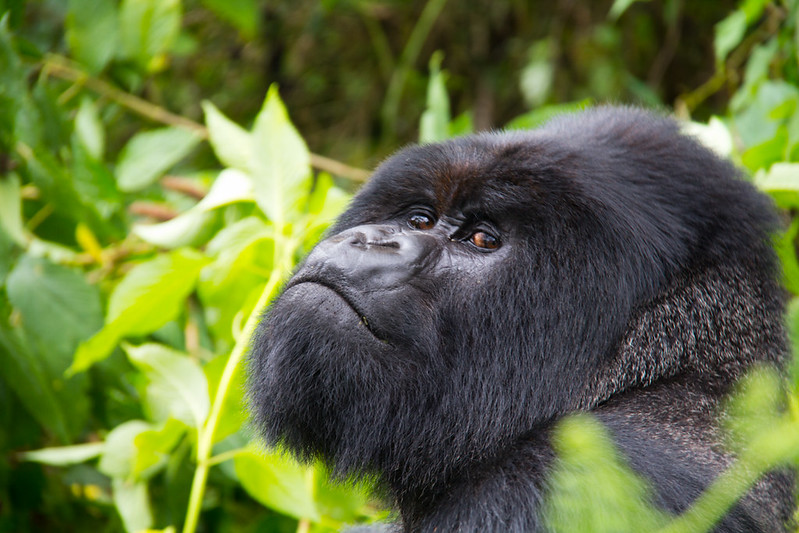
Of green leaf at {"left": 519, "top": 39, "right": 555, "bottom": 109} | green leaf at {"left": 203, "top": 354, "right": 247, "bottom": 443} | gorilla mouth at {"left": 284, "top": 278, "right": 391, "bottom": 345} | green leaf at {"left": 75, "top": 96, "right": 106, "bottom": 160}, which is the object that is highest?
green leaf at {"left": 519, "top": 39, "right": 555, "bottom": 109}

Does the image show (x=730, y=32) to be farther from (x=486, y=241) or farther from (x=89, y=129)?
(x=89, y=129)

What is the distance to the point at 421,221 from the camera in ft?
5.78

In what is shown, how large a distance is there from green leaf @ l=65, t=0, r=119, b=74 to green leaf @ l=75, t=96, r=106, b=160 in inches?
5.6

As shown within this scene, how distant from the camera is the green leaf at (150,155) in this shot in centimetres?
278

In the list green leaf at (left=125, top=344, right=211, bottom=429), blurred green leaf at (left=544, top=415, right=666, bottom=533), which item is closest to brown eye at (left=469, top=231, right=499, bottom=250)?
blurred green leaf at (left=544, top=415, right=666, bottom=533)

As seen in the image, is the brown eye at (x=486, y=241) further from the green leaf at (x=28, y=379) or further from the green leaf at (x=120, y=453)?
the green leaf at (x=28, y=379)

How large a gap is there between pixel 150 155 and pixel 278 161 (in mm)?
803

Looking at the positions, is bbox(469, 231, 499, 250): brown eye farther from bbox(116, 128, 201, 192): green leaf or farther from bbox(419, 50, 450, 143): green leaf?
bbox(116, 128, 201, 192): green leaf

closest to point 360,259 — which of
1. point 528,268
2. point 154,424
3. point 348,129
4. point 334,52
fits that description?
point 528,268

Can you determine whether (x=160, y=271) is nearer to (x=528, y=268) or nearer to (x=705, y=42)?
(x=528, y=268)

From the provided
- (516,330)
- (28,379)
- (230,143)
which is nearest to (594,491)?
(516,330)

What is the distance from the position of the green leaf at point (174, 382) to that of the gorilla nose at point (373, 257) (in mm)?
566

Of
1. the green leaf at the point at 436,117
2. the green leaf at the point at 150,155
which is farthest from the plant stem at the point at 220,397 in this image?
the green leaf at the point at 150,155

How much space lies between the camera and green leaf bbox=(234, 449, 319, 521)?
1896mm
